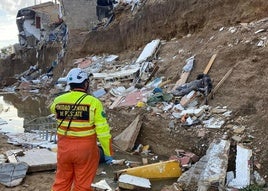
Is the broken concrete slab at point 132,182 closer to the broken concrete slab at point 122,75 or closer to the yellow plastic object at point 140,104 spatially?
the yellow plastic object at point 140,104

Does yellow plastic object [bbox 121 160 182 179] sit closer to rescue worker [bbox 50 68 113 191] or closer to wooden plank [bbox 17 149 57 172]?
wooden plank [bbox 17 149 57 172]

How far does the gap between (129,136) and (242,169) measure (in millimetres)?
3427

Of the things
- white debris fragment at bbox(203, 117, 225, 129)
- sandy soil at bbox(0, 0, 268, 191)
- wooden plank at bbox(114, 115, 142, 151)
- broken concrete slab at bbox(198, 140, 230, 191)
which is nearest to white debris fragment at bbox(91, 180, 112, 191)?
sandy soil at bbox(0, 0, 268, 191)

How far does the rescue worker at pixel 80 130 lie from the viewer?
432cm

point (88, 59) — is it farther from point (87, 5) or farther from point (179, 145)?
point (179, 145)

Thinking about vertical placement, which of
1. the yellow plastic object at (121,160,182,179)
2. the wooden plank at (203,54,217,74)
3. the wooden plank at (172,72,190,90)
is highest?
the wooden plank at (203,54,217,74)

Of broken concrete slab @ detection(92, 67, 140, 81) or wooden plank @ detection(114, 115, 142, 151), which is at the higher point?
broken concrete slab @ detection(92, 67, 140, 81)

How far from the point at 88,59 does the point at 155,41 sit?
6461 millimetres

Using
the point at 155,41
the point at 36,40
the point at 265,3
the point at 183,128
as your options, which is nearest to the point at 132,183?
the point at 183,128

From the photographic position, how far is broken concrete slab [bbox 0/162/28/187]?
643 centimetres

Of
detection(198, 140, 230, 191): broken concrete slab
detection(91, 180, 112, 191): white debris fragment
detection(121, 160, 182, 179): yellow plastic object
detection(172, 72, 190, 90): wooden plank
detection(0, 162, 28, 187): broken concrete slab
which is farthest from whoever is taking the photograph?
detection(172, 72, 190, 90): wooden plank

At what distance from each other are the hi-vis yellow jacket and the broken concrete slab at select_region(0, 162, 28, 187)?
2476 mm

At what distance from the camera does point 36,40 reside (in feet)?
120

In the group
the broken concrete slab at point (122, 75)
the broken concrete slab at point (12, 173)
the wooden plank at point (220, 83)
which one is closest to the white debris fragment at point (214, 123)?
the wooden plank at point (220, 83)
